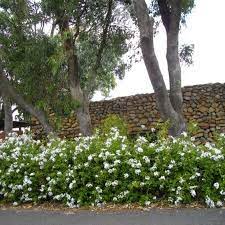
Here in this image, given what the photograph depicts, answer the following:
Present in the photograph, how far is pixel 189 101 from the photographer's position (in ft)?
57.9

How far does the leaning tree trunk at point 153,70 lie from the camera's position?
1125 cm

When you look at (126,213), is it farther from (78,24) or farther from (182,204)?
(78,24)

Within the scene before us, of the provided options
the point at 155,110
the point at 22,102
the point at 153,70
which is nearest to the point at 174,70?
the point at 153,70

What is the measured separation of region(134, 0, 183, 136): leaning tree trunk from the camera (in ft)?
36.9

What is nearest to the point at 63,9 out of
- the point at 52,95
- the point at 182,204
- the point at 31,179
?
the point at 52,95

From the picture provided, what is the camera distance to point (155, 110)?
18266 mm

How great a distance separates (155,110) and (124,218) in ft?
37.2

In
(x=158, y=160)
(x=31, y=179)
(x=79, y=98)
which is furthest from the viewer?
(x=79, y=98)

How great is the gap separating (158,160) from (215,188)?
1.07 m

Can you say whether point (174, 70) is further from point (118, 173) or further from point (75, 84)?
point (118, 173)

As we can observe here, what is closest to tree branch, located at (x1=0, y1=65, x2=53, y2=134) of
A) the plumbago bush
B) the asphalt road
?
the plumbago bush

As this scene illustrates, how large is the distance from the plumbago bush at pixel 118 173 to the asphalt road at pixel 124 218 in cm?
51

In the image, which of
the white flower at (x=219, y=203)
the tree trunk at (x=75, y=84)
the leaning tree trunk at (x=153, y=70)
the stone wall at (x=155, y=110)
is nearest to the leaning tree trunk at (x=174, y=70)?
the leaning tree trunk at (x=153, y=70)

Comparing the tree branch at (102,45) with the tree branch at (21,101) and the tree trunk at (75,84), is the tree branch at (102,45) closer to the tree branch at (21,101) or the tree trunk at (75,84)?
the tree trunk at (75,84)
